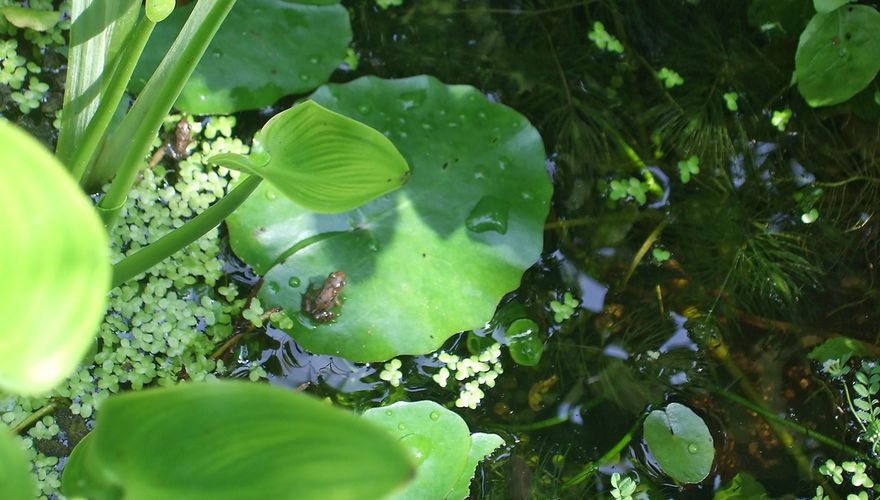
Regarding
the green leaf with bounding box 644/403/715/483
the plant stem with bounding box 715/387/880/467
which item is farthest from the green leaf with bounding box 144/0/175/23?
the plant stem with bounding box 715/387/880/467

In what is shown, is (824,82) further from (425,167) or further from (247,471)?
(247,471)

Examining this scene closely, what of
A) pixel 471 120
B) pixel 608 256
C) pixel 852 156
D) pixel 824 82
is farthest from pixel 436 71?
pixel 852 156

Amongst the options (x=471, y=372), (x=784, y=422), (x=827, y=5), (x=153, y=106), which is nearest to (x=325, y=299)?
(x=471, y=372)

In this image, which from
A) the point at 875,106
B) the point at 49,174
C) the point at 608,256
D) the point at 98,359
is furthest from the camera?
the point at 875,106

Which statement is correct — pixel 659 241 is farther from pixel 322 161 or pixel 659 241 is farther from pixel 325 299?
pixel 322 161

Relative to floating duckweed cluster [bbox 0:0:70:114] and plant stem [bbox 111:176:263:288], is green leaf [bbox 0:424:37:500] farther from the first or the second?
floating duckweed cluster [bbox 0:0:70:114]

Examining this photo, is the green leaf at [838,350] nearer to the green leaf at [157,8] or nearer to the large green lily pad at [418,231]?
the large green lily pad at [418,231]
